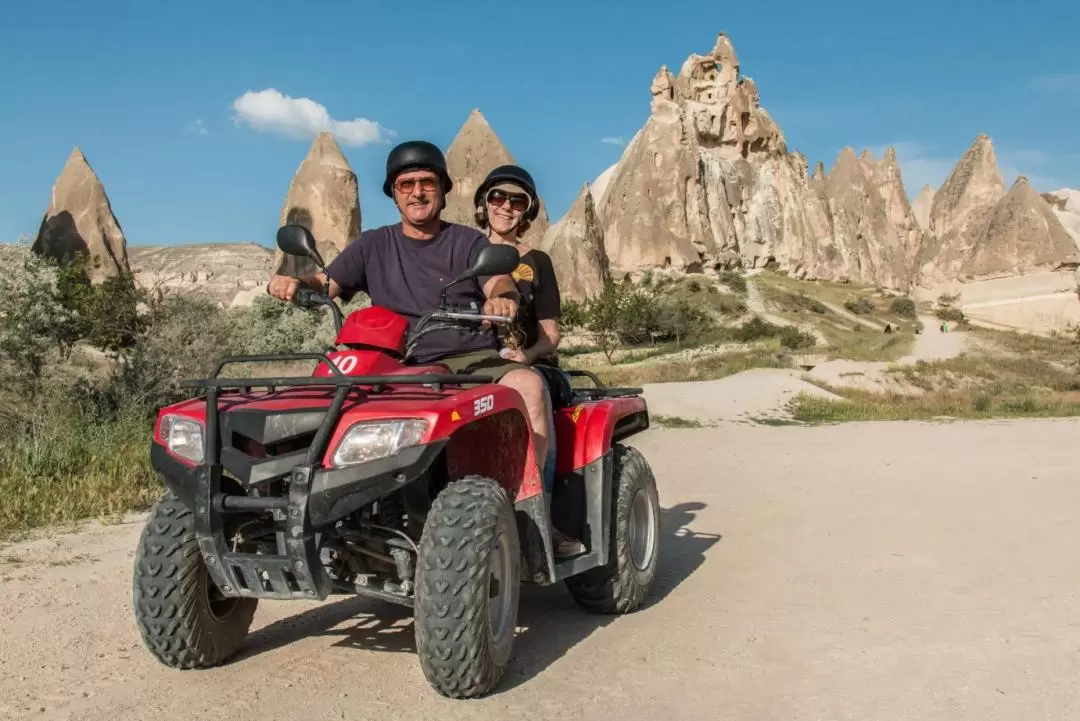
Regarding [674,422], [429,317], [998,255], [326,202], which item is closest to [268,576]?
[429,317]

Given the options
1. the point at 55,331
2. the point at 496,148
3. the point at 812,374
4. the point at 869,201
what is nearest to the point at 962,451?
the point at 55,331

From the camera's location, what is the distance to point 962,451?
11.6 m

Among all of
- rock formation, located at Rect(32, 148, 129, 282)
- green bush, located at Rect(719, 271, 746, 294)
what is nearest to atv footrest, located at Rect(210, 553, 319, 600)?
rock formation, located at Rect(32, 148, 129, 282)

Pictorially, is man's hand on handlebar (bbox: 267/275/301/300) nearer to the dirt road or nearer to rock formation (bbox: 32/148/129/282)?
the dirt road

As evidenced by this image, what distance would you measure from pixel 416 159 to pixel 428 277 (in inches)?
20.9

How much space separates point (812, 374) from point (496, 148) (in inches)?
1348

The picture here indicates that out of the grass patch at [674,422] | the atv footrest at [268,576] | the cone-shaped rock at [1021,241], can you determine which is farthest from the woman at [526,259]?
the cone-shaped rock at [1021,241]

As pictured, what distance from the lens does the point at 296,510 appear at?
311cm

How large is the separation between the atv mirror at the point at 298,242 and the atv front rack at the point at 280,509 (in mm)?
695

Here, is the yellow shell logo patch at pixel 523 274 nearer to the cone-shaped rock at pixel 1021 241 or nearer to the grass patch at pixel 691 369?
the grass patch at pixel 691 369


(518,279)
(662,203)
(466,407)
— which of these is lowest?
(466,407)

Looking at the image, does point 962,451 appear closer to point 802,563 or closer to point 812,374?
point 802,563

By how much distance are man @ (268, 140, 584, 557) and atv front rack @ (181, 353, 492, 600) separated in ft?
2.72

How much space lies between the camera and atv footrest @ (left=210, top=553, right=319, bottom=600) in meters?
3.16
